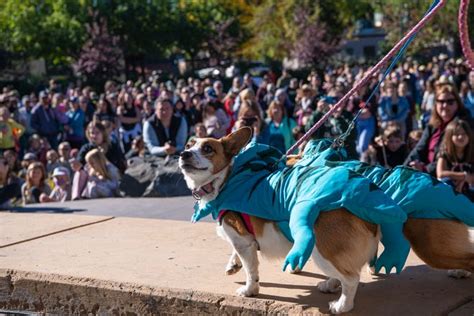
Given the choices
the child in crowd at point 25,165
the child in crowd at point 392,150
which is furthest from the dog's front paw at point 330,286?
the child in crowd at point 25,165

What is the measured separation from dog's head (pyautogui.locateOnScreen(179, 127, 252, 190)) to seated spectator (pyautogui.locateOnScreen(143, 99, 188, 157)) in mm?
6010

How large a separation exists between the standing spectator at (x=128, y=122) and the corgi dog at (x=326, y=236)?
10461 millimetres

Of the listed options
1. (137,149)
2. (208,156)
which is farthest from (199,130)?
(208,156)

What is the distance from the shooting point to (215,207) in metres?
4.58

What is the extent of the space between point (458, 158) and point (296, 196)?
Answer: 368 centimetres

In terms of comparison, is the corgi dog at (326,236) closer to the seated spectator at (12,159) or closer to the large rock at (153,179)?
the large rock at (153,179)

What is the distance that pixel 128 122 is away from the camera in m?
15.6

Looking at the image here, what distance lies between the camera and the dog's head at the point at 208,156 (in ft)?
14.5

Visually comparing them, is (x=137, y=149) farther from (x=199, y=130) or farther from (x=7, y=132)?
(x=199, y=130)

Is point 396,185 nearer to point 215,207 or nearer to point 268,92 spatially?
point 215,207

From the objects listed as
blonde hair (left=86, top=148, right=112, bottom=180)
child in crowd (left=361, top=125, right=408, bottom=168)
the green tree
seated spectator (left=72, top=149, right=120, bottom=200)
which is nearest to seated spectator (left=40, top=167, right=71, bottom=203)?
seated spectator (left=72, top=149, right=120, bottom=200)

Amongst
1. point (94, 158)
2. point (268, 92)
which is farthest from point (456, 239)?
point (268, 92)

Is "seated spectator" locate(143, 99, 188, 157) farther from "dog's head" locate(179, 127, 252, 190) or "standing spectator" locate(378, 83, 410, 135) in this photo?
"dog's head" locate(179, 127, 252, 190)

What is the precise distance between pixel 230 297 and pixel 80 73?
33.6m
